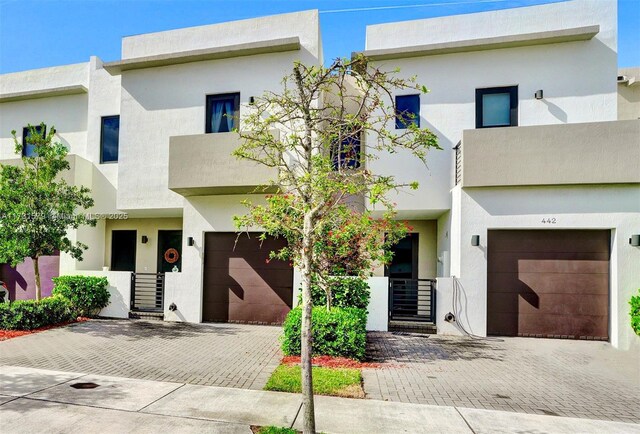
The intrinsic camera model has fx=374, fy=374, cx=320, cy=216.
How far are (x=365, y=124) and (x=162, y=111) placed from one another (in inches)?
385

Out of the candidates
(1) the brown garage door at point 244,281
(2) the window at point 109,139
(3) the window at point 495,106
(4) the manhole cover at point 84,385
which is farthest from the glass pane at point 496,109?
(2) the window at point 109,139

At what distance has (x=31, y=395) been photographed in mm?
5289

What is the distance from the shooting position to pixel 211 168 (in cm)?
1026

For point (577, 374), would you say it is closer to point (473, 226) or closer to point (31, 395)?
point (473, 226)

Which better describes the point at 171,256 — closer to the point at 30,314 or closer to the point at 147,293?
the point at 147,293

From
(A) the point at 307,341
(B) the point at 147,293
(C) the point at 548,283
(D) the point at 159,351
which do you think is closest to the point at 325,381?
(A) the point at 307,341

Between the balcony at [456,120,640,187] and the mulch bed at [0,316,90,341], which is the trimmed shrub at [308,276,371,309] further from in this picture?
the mulch bed at [0,316,90,341]

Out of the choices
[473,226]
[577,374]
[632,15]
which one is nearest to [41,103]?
[473,226]

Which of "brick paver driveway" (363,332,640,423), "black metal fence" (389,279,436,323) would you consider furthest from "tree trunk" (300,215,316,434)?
"black metal fence" (389,279,436,323)

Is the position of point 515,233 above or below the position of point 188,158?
below

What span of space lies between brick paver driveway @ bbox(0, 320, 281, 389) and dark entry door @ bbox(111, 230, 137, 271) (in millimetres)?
3712

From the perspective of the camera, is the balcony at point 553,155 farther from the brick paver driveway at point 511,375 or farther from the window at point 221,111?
the window at point 221,111

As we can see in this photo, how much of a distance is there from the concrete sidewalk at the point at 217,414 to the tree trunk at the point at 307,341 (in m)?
0.58

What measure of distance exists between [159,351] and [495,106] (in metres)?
10.8
